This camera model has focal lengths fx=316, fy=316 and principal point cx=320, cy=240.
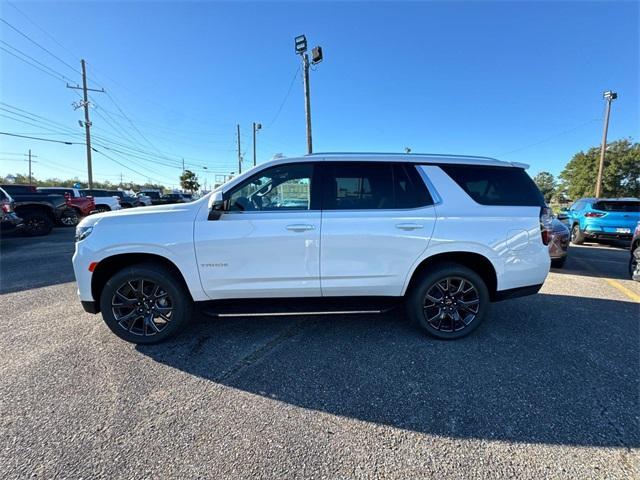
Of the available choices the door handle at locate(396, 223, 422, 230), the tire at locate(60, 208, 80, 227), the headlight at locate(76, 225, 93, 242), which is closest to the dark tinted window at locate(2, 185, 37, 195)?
the tire at locate(60, 208, 80, 227)

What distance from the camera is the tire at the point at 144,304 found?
3.10 metres

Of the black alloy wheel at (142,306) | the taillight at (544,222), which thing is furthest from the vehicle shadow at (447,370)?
the taillight at (544,222)

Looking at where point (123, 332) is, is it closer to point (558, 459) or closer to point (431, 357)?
point (431, 357)

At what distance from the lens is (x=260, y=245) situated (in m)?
3.04

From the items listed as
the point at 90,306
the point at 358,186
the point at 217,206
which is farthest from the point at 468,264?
the point at 90,306

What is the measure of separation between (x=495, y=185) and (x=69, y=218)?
16457mm

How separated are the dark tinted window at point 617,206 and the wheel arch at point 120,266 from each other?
38.1 ft

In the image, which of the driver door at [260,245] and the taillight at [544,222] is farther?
the taillight at [544,222]

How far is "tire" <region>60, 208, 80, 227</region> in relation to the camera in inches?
524

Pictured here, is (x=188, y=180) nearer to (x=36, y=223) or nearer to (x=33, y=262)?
(x=36, y=223)

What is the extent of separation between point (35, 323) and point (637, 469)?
18.5 ft

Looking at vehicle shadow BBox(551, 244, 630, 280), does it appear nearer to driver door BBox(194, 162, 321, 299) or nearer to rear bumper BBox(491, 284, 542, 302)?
rear bumper BBox(491, 284, 542, 302)

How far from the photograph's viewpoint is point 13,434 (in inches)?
82.3

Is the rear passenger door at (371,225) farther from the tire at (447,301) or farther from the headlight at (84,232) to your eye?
the headlight at (84,232)
